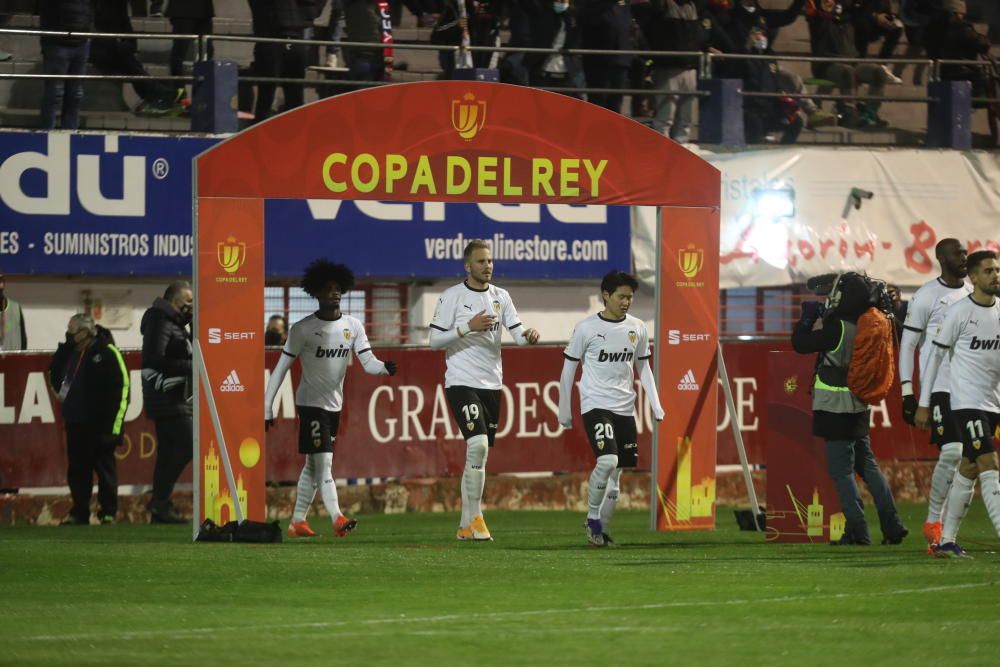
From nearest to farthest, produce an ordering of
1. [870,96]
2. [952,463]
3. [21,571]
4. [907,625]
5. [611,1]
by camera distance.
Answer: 1. [907,625]
2. [21,571]
3. [952,463]
4. [611,1]
5. [870,96]

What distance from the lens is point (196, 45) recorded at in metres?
21.5

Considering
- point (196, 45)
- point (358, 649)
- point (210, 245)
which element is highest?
point (196, 45)

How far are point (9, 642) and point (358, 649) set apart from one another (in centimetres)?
168

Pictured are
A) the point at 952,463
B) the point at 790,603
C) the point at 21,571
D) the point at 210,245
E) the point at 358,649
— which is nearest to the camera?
the point at 358,649

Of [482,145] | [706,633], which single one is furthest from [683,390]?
[706,633]

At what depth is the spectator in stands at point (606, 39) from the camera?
23.5 m

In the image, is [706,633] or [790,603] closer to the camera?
[706,633]

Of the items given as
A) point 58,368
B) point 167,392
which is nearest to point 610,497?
point 167,392

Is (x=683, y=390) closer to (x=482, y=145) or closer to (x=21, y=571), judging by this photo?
(x=482, y=145)

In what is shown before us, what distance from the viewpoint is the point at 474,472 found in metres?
14.9

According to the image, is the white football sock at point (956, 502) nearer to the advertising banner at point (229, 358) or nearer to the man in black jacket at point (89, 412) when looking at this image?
the advertising banner at point (229, 358)

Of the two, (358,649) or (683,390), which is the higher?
(683,390)

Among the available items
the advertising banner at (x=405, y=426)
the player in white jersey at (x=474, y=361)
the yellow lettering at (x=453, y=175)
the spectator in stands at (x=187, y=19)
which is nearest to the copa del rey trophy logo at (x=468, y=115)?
the yellow lettering at (x=453, y=175)

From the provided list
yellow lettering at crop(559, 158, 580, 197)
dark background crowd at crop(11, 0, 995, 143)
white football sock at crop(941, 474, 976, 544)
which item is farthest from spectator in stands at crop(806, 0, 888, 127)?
white football sock at crop(941, 474, 976, 544)
